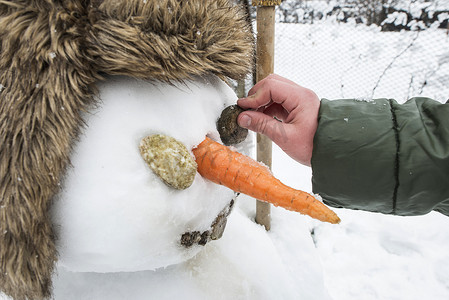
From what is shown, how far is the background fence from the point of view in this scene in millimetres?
4094

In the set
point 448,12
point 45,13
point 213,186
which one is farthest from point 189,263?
point 448,12

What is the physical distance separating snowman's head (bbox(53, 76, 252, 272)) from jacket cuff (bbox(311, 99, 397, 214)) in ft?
1.28

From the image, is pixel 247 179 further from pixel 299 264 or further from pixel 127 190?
pixel 299 264

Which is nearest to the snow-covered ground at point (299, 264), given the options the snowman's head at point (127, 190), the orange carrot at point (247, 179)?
the snowman's head at point (127, 190)

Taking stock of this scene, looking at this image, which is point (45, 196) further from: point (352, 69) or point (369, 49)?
point (369, 49)

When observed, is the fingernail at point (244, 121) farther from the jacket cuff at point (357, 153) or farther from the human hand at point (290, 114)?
the jacket cuff at point (357, 153)

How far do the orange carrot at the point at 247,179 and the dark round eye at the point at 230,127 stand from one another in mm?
46

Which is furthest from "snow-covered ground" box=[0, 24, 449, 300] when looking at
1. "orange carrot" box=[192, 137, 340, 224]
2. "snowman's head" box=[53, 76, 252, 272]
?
"orange carrot" box=[192, 137, 340, 224]

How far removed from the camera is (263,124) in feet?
2.82

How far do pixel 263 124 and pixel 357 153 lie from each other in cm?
27

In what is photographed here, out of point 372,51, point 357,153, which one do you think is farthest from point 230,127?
point 372,51

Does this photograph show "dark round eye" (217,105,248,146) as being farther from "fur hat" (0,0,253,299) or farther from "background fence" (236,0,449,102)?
"background fence" (236,0,449,102)

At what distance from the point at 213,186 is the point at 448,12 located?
17.6ft

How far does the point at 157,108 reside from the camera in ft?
2.08
